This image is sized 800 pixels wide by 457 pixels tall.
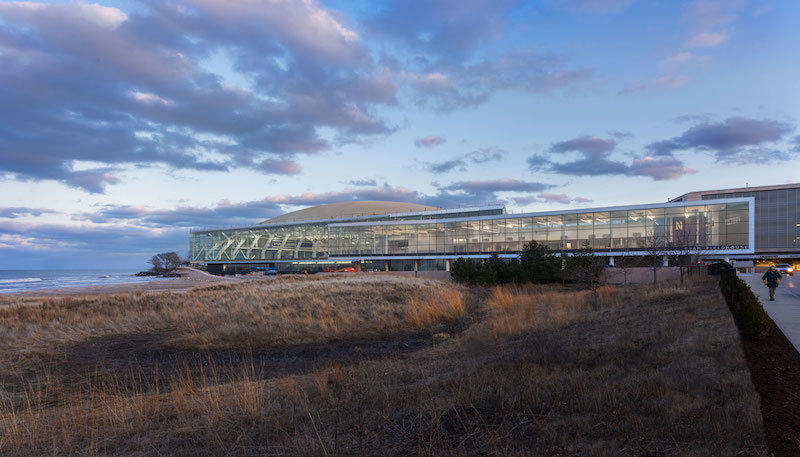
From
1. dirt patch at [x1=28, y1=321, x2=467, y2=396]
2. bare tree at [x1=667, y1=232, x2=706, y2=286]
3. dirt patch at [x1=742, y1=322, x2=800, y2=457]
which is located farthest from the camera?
bare tree at [x1=667, y1=232, x2=706, y2=286]

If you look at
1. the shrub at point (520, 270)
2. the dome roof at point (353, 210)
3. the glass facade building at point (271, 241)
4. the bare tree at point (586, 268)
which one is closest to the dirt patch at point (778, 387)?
the bare tree at point (586, 268)

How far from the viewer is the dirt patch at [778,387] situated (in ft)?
17.0

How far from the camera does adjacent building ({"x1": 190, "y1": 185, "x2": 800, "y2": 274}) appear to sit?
51625 mm

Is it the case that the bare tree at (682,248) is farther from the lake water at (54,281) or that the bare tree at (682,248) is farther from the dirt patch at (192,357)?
the lake water at (54,281)

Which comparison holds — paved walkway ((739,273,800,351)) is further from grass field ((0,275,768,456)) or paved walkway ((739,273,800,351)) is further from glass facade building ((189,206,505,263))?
glass facade building ((189,206,505,263))

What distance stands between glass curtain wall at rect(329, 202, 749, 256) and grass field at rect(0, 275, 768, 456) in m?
35.0

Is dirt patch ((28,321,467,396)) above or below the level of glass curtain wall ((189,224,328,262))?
below

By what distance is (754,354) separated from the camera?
9.25 metres

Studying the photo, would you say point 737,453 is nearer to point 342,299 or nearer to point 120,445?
point 120,445

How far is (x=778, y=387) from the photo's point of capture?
715cm

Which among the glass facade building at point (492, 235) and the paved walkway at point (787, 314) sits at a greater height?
the glass facade building at point (492, 235)

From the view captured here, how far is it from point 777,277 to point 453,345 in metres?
19.0

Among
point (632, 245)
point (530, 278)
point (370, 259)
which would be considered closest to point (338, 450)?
point (530, 278)

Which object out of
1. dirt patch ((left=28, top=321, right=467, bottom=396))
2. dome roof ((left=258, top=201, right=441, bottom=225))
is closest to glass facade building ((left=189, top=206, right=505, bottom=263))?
dome roof ((left=258, top=201, right=441, bottom=225))
